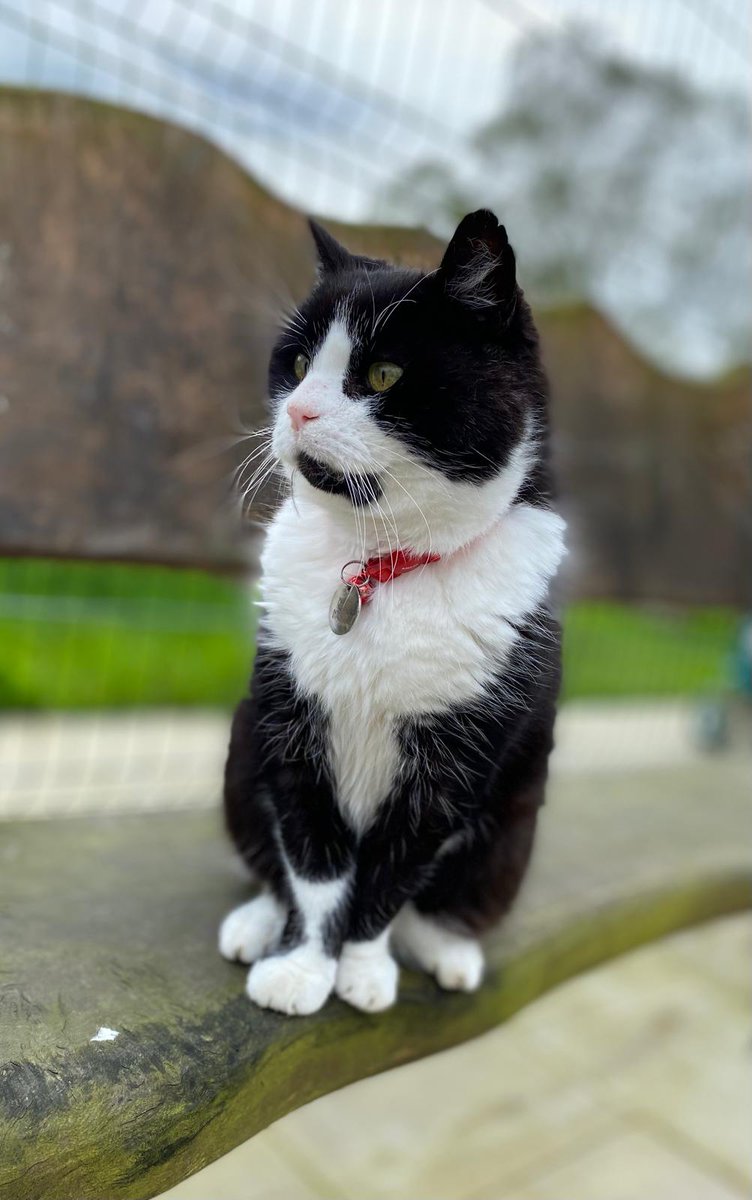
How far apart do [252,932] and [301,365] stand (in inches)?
24.3

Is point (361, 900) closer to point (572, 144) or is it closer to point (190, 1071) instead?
point (190, 1071)

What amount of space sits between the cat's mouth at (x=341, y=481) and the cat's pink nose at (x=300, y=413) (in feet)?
0.08

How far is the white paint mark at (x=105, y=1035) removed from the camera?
33.7 inches

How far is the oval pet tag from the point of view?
35.0 inches

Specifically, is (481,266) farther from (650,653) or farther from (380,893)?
(650,653)

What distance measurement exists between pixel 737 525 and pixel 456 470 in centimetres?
193

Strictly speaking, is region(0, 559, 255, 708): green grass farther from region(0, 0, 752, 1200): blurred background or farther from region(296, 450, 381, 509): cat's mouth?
region(296, 450, 381, 509): cat's mouth

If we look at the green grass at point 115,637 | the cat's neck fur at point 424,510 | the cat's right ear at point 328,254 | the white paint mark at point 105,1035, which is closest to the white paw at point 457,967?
the white paint mark at point 105,1035

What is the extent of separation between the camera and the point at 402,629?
2.91 feet

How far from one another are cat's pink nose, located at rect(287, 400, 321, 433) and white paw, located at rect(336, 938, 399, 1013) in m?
0.55

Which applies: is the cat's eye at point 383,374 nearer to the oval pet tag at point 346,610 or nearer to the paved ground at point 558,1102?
the oval pet tag at point 346,610

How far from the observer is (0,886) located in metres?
1.16

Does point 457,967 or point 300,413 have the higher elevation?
point 300,413

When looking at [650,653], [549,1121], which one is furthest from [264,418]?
[650,653]
